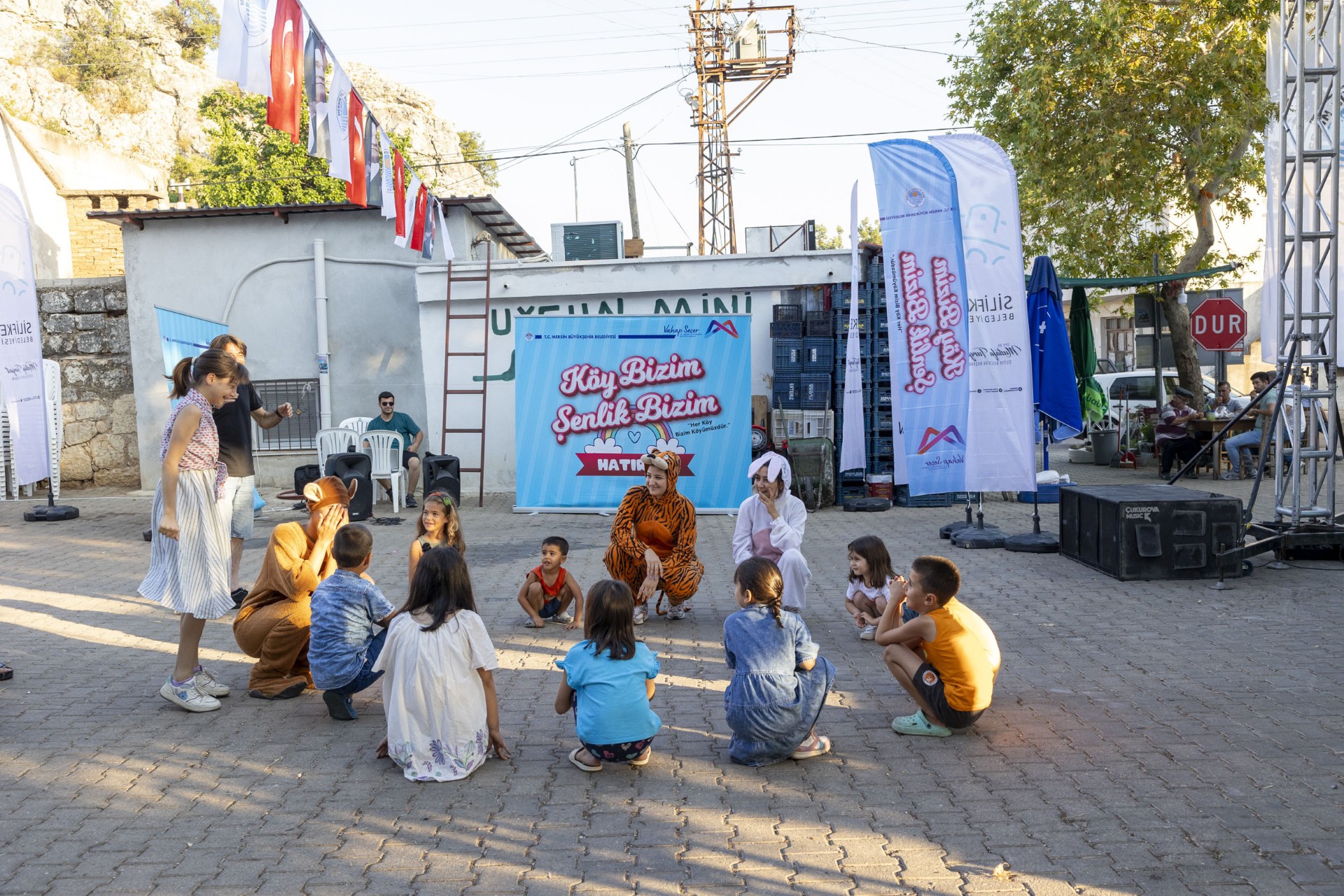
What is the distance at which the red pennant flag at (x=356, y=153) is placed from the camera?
1098 cm

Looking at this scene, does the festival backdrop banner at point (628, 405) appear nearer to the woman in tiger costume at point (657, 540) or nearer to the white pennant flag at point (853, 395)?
the white pennant flag at point (853, 395)

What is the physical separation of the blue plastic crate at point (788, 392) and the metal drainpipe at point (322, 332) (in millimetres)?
6922

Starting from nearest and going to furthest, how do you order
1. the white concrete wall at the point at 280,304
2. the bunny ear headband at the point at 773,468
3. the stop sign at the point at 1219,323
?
the bunny ear headband at the point at 773,468 < the white concrete wall at the point at 280,304 < the stop sign at the point at 1219,323

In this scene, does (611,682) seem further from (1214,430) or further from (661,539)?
(1214,430)

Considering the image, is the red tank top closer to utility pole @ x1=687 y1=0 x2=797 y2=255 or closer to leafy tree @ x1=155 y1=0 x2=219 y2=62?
utility pole @ x1=687 y1=0 x2=797 y2=255

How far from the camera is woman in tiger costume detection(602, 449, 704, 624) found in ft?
24.7

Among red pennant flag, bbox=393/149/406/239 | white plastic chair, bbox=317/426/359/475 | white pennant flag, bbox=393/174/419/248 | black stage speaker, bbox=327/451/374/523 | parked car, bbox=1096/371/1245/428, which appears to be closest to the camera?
black stage speaker, bbox=327/451/374/523

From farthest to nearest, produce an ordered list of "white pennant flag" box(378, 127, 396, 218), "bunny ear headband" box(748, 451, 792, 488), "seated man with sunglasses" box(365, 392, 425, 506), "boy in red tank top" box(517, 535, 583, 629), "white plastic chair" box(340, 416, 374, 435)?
"white plastic chair" box(340, 416, 374, 435) < "seated man with sunglasses" box(365, 392, 425, 506) < "white pennant flag" box(378, 127, 396, 218) < "boy in red tank top" box(517, 535, 583, 629) < "bunny ear headband" box(748, 451, 792, 488)

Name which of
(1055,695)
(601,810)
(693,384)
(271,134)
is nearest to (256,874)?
(601,810)

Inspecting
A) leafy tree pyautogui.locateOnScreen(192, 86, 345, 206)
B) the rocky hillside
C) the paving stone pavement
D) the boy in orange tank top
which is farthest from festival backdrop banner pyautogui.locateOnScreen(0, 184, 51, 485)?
the rocky hillside

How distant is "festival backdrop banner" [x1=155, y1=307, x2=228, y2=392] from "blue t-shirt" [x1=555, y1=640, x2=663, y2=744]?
8.96m

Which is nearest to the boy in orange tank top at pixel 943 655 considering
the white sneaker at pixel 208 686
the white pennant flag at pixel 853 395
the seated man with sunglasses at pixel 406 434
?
the white sneaker at pixel 208 686

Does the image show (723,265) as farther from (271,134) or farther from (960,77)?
(271,134)

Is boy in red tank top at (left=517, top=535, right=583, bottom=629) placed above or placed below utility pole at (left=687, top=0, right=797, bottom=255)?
below
